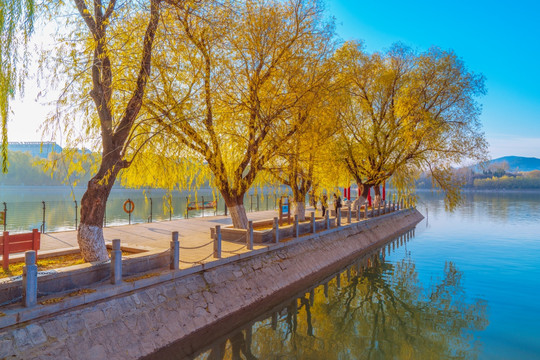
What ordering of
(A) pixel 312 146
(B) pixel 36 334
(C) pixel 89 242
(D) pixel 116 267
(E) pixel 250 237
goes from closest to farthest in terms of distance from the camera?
(B) pixel 36 334 → (D) pixel 116 267 → (C) pixel 89 242 → (E) pixel 250 237 → (A) pixel 312 146

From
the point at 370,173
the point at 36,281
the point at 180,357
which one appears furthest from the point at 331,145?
the point at 36,281

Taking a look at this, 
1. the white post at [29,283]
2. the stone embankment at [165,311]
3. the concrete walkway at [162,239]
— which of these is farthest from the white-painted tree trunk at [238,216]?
the white post at [29,283]

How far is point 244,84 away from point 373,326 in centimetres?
1027

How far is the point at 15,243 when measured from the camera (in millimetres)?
8383

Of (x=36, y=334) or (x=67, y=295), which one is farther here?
(x=67, y=295)

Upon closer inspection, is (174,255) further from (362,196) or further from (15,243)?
(362,196)

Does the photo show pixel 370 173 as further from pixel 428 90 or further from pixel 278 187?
pixel 278 187

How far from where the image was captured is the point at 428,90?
25000 millimetres

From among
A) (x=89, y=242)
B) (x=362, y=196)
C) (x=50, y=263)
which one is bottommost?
(x=50, y=263)

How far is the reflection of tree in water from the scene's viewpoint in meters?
8.52

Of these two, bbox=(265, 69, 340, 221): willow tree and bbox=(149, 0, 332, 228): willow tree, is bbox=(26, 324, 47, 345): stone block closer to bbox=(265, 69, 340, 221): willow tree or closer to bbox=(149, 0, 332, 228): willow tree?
bbox=(149, 0, 332, 228): willow tree

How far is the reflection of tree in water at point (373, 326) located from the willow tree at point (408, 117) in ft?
39.2

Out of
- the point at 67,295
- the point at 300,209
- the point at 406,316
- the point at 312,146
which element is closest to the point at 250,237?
Result: the point at 312,146

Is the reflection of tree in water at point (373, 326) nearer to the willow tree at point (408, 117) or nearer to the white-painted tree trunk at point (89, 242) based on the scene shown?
the white-painted tree trunk at point (89, 242)
